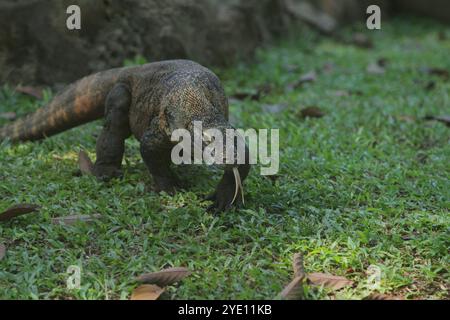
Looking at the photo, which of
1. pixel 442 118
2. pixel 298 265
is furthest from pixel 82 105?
pixel 442 118

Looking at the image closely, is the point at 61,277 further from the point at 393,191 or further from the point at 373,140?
the point at 373,140

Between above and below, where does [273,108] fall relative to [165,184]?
above

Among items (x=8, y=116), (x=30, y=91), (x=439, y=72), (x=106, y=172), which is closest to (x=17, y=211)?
(x=106, y=172)

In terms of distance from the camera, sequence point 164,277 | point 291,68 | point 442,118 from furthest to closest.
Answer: point 291,68
point 442,118
point 164,277

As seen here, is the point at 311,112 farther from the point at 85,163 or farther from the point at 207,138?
the point at 207,138

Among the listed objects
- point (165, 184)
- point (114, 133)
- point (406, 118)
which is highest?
point (114, 133)

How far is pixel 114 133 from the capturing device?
17.3 feet

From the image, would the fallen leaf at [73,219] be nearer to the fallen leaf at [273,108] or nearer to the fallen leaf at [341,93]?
the fallen leaf at [273,108]

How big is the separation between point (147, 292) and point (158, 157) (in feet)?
4.79

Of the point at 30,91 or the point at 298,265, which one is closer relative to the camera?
the point at 298,265

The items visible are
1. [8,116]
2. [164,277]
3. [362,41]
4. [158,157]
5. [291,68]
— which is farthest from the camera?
[362,41]

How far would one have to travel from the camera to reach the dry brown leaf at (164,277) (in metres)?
3.70

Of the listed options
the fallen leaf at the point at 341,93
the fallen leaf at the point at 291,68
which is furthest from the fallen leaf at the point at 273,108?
the fallen leaf at the point at 291,68

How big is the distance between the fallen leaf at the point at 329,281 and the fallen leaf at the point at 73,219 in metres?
1.51
